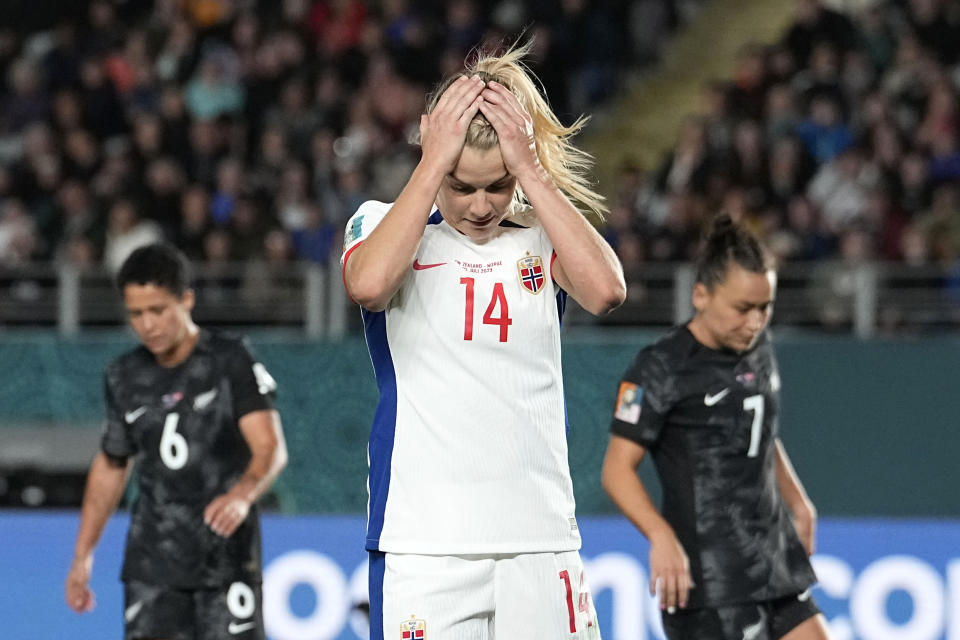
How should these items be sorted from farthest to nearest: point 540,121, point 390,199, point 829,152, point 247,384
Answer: point 390,199 → point 829,152 → point 247,384 → point 540,121

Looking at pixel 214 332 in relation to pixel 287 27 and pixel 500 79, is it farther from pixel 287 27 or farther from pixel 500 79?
pixel 287 27

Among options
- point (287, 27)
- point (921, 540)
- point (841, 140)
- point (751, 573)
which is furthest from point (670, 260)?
point (751, 573)

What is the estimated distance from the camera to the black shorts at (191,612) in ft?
18.4

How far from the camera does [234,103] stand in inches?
538

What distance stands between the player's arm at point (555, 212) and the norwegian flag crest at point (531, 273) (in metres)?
0.13

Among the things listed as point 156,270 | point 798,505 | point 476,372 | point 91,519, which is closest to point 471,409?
point 476,372

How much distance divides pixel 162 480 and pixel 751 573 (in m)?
2.09

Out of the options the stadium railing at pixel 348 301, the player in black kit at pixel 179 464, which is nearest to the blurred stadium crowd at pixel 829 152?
the stadium railing at pixel 348 301

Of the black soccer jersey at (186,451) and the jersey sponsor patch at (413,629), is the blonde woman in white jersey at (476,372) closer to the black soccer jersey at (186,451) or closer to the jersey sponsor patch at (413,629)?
the jersey sponsor patch at (413,629)

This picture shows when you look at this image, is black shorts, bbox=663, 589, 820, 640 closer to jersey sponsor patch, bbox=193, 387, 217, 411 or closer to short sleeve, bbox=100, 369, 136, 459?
jersey sponsor patch, bbox=193, 387, 217, 411

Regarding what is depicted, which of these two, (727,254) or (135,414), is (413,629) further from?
(135,414)

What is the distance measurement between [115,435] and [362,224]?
2301 mm

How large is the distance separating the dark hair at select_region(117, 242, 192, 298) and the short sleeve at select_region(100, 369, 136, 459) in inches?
16.6

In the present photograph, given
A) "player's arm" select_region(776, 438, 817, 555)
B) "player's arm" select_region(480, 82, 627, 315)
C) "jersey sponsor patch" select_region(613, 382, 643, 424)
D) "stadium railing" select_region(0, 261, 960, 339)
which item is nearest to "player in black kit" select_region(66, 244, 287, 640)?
"jersey sponsor patch" select_region(613, 382, 643, 424)
